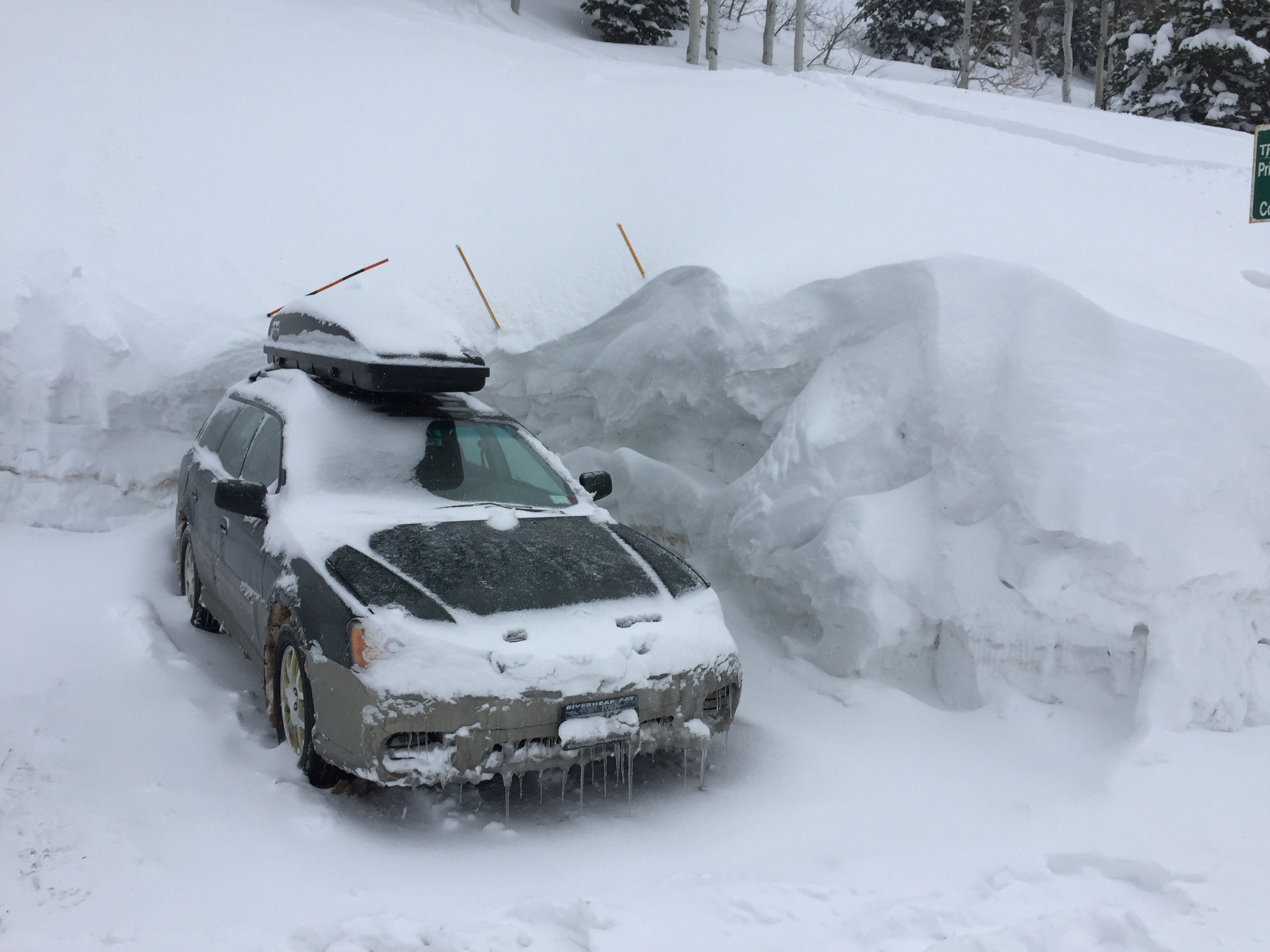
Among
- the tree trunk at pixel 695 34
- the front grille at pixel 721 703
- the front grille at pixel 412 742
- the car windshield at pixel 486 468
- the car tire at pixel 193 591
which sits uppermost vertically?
the tree trunk at pixel 695 34

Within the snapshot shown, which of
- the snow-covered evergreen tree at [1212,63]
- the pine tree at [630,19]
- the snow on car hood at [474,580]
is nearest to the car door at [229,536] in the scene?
the snow on car hood at [474,580]

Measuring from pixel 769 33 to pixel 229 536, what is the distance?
24668 mm

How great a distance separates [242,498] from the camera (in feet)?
14.8

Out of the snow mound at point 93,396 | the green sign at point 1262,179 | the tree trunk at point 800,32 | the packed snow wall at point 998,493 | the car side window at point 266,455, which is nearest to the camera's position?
the packed snow wall at point 998,493

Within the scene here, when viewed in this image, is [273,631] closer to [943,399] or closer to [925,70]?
[943,399]

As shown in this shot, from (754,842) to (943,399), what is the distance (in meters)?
2.59

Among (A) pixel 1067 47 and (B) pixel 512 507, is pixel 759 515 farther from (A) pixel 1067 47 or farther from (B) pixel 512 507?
(A) pixel 1067 47

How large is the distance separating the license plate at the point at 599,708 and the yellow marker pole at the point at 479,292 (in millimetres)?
4625

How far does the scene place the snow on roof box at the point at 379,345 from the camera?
192 inches

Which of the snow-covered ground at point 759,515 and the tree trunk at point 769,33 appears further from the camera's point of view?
the tree trunk at point 769,33

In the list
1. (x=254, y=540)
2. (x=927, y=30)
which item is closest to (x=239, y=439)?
(x=254, y=540)

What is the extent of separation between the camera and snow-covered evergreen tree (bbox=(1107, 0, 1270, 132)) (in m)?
21.3

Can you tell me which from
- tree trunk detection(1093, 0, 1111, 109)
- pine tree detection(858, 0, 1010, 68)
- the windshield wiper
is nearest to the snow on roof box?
the windshield wiper

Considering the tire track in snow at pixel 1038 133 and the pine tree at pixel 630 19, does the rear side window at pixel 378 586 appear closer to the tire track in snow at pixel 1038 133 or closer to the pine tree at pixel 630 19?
the tire track in snow at pixel 1038 133
